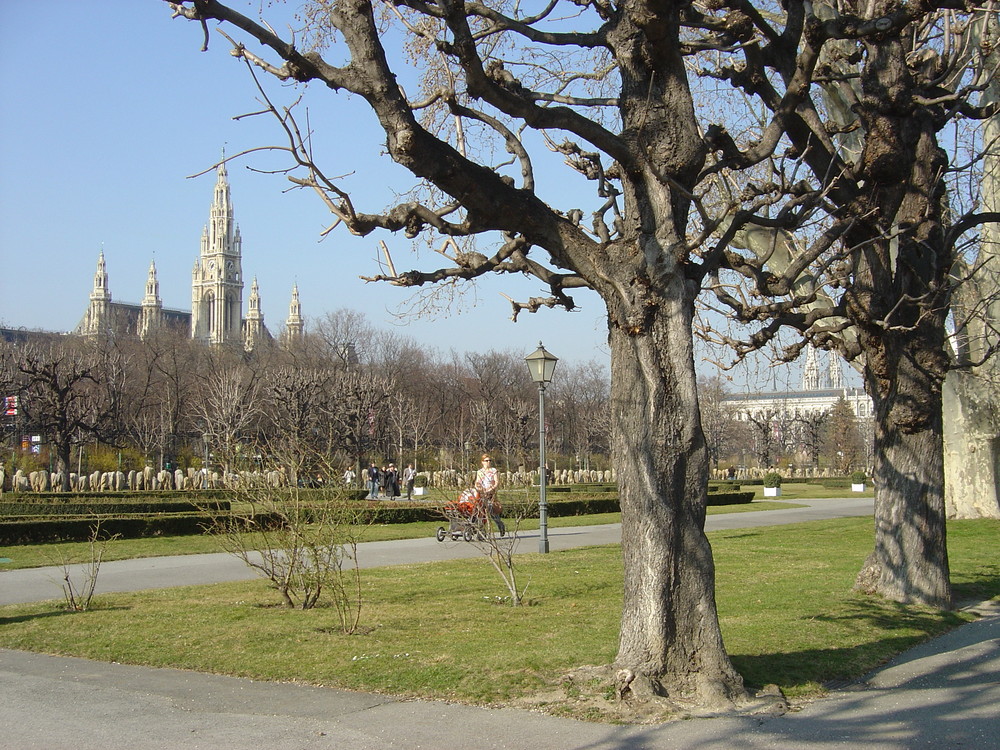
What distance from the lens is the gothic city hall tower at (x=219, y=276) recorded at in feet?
528

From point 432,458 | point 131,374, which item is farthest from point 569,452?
point 131,374

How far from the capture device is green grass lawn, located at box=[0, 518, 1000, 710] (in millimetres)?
6992

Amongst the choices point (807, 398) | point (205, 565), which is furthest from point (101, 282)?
point (205, 565)

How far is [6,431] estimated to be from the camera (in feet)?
137

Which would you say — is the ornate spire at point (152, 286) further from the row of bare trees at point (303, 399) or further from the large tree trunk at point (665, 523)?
the large tree trunk at point (665, 523)

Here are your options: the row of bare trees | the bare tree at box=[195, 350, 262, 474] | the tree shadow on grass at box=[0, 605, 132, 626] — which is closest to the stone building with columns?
the row of bare trees

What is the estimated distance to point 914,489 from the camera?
9.83m

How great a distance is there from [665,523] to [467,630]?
10.1 feet

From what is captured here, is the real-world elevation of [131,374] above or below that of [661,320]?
above

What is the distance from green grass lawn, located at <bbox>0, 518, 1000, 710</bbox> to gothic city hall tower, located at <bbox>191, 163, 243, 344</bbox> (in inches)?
5976

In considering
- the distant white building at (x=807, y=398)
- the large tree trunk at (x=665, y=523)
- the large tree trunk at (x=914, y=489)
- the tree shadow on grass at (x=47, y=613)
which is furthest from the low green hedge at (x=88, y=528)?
the large tree trunk at (x=665, y=523)

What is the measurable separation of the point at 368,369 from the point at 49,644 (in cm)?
5579

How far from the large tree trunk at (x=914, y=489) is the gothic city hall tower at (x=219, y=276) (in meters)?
154

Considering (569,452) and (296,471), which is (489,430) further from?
(296,471)
